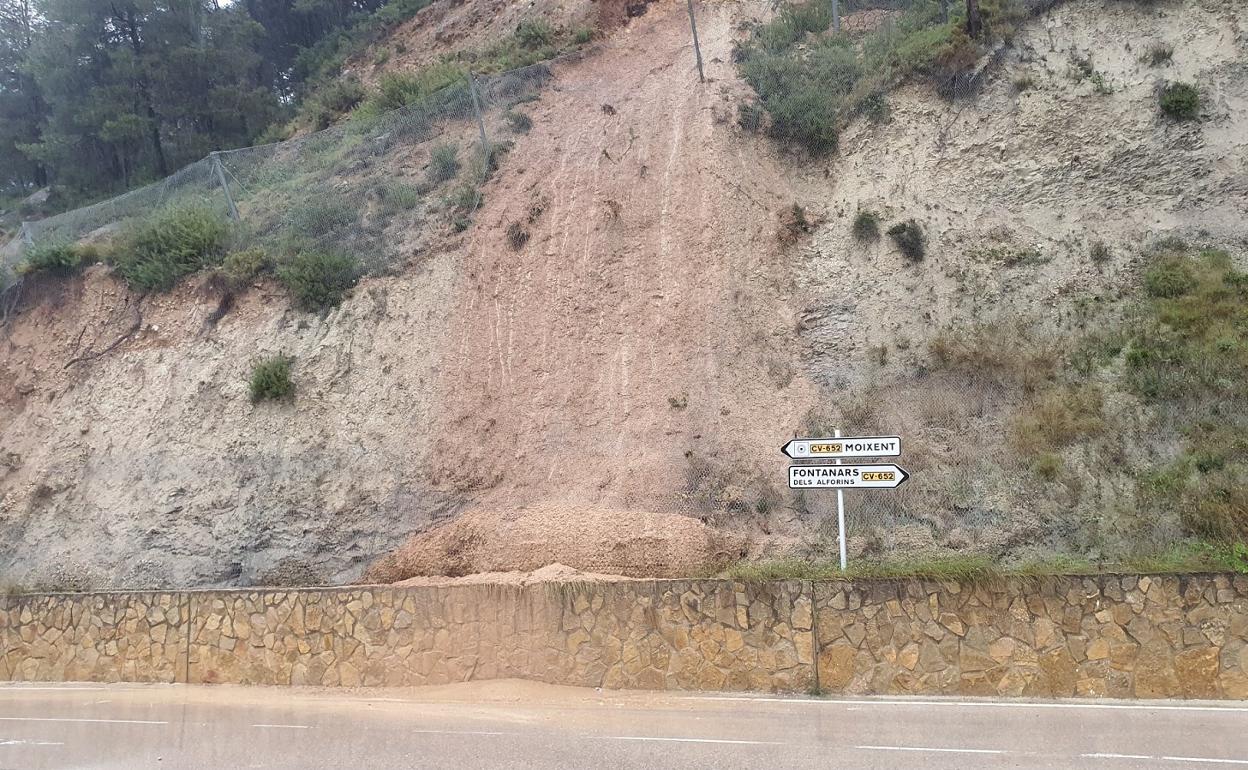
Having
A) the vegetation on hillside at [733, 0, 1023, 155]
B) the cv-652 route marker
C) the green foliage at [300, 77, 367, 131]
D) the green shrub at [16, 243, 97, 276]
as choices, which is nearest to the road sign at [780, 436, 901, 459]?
the cv-652 route marker

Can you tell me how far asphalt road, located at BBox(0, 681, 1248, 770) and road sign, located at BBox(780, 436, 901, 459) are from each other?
2.64 metres

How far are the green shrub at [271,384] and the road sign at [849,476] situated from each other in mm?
10111

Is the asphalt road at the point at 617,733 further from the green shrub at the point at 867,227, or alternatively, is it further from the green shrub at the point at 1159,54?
the green shrub at the point at 1159,54

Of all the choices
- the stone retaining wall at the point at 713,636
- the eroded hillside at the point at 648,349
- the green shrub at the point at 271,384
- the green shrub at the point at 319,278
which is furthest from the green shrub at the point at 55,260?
the stone retaining wall at the point at 713,636

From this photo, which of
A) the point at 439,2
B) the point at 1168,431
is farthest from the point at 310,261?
the point at 439,2

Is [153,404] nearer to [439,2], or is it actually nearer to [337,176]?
[337,176]

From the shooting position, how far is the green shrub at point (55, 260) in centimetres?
2100

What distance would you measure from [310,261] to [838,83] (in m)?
11.8

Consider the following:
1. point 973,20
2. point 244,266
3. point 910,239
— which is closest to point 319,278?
point 244,266

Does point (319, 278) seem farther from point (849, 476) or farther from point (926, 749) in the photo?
point (926, 749)

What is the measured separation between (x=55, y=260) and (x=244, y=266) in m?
5.00

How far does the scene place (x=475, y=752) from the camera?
857cm

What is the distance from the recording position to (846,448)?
35.4 feet

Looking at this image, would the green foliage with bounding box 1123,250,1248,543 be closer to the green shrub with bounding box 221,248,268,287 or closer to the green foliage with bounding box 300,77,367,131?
the green shrub with bounding box 221,248,268,287
